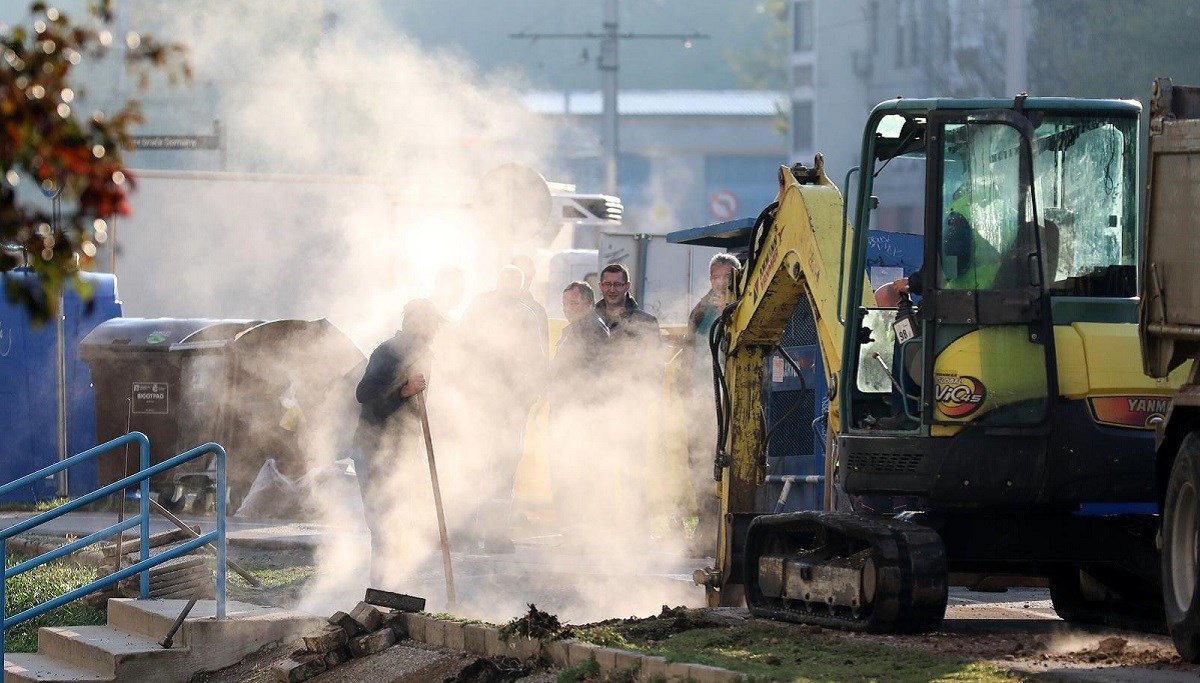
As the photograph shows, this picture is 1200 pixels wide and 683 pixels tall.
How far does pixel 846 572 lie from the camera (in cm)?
895

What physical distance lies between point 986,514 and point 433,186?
14.1 metres

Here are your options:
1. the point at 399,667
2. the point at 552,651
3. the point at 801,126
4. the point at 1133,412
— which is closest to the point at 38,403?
the point at 399,667

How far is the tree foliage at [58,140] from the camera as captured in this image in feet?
13.1

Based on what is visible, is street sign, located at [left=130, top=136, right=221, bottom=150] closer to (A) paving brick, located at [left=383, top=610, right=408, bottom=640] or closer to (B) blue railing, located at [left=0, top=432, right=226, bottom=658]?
(B) blue railing, located at [left=0, top=432, right=226, bottom=658]

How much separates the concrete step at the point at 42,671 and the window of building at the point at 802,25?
62.9 metres

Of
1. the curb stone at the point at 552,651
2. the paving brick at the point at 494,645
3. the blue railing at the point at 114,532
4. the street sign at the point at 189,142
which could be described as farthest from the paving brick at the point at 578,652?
the street sign at the point at 189,142

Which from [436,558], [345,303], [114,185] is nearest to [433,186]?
[345,303]

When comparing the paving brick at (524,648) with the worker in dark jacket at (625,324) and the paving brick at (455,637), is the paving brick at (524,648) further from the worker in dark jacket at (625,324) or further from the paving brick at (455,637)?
the worker in dark jacket at (625,324)

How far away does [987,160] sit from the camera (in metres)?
8.99

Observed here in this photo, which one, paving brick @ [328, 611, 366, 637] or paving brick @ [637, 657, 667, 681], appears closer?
paving brick @ [637, 657, 667, 681]

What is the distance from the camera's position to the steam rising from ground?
13.3m

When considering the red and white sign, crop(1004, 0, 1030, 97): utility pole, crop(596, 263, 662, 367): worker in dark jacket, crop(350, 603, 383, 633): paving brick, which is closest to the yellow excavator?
crop(350, 603, 383, 633): paving brick

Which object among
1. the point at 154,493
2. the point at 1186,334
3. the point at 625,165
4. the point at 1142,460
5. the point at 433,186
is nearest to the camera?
the point at 1186,334

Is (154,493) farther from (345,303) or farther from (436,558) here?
(345,303)
